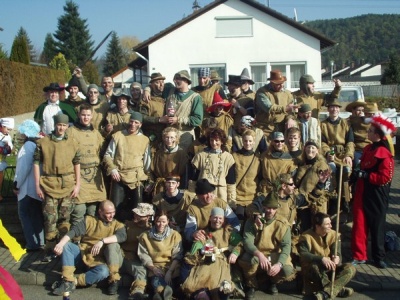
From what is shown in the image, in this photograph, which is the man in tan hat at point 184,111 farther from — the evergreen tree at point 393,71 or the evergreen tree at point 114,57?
the evergreen tree at point 114,57

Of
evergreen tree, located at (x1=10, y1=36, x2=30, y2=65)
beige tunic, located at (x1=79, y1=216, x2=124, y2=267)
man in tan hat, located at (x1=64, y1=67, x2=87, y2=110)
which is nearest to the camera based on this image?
beige tunic, located at (x1=79, y1=216, x2=124, y2=267)

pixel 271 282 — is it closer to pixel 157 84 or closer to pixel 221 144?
pixel 221 144

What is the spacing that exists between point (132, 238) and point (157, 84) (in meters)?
2.65

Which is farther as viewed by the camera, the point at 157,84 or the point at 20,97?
the point at 20,97

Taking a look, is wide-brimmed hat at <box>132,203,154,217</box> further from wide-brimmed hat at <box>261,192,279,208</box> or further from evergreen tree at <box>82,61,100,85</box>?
evergreen tree at <box>82,61,100,85</box>

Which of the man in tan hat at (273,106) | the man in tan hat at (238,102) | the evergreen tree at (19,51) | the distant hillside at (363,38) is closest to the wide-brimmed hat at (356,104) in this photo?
the man in tan hat at (273,106)

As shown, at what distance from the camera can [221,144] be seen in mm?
7043

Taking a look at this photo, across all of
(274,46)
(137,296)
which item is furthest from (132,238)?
(274,46)

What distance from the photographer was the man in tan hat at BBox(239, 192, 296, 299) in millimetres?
6039

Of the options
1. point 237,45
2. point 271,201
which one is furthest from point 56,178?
point 237,45

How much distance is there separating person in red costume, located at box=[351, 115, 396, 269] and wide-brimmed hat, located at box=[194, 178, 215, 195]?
1.91 metres

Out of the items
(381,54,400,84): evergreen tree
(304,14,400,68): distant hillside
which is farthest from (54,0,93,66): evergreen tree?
(304,14,400,68): distant hillside

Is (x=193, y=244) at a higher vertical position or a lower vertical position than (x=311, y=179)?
lower

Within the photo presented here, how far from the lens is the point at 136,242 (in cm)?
655
